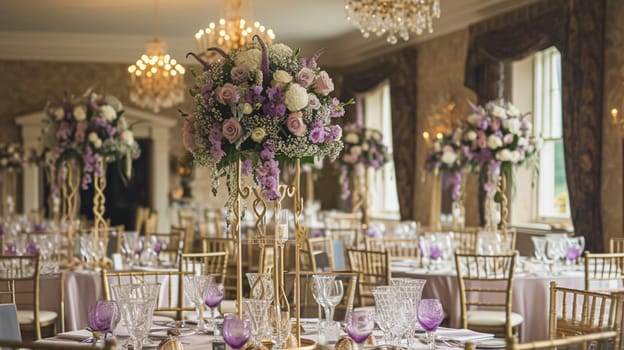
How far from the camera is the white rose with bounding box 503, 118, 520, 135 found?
24.8 feet

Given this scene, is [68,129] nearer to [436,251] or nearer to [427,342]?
[436,251]

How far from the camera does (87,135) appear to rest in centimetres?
776

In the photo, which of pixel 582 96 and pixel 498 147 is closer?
pixel 498 147

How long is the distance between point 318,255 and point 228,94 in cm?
363

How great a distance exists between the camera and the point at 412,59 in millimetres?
12859

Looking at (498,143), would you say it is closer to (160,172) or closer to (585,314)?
(585,314)

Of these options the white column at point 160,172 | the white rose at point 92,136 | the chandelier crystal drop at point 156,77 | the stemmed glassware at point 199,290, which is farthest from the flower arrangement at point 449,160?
the white column at point 160,172

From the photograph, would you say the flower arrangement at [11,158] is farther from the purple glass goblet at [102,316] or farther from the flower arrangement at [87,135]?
the purple glass goblet at [102,316]

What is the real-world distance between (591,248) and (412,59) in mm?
5138

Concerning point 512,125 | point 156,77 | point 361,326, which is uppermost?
point 156,77

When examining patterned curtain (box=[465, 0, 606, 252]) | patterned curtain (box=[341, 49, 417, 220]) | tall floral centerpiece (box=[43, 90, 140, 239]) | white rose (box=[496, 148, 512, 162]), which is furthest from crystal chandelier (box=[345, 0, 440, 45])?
patterned curtain (box=[341, 49, 417, 220])

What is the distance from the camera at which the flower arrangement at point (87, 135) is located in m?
7.73

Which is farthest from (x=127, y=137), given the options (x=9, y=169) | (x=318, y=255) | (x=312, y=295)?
(x=9, y=169)

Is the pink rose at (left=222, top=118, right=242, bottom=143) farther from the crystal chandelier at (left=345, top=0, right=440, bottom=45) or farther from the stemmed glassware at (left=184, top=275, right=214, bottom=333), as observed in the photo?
the crystal chandelier at (left=345, top=0, right=440, bottom=45)
